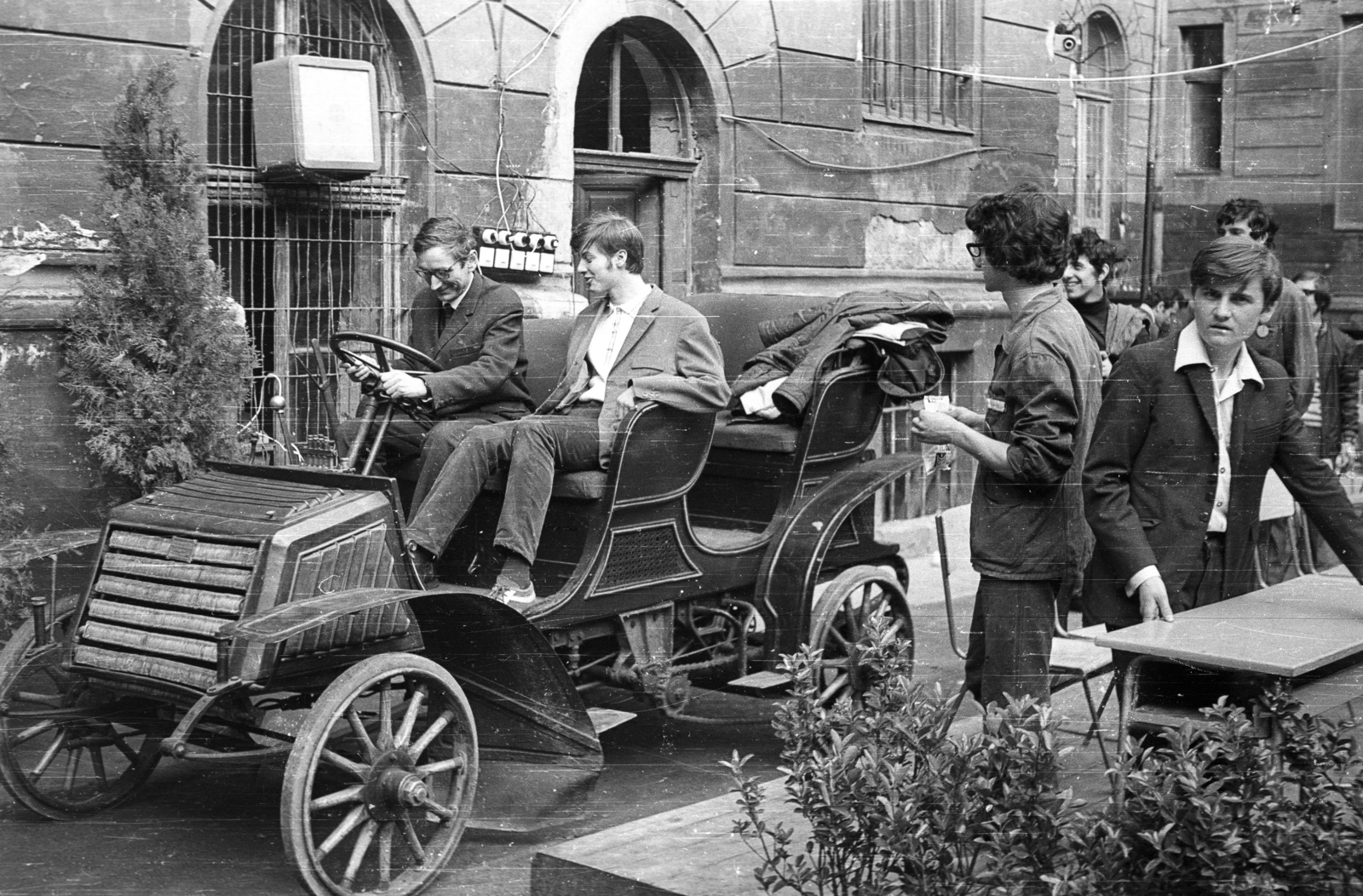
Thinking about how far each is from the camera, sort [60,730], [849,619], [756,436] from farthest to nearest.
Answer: [849,619] → [756,436] → [60,730]

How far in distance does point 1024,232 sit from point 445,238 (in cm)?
238

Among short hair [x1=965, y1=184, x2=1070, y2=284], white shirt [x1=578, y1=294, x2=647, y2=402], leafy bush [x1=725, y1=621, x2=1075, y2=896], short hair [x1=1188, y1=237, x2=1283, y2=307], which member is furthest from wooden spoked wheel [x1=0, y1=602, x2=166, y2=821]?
short hair [x1=1188, y1=237, x2=1283, y2=307]

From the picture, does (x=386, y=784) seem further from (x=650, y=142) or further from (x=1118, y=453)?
(x=650, y=142)

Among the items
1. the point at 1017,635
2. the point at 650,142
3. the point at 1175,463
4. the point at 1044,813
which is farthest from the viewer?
the point at 650,142

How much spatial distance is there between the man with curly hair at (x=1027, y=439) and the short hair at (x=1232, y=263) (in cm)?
38

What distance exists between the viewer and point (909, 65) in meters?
6.73

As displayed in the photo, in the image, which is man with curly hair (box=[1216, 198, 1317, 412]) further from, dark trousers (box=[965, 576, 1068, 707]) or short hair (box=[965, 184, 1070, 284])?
dark trousers (box=[965, 576, 1068, 707])

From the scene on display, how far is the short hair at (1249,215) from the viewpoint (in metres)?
4.73

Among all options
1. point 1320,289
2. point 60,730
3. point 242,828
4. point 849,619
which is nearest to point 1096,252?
point 1320,289

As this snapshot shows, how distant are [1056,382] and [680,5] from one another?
365cm

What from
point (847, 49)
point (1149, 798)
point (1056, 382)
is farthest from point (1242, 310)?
point (847, 49)

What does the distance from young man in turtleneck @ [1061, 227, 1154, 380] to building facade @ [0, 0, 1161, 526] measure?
247mm

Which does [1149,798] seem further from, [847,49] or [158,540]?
[847,49]

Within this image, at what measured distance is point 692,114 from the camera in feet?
23.7
